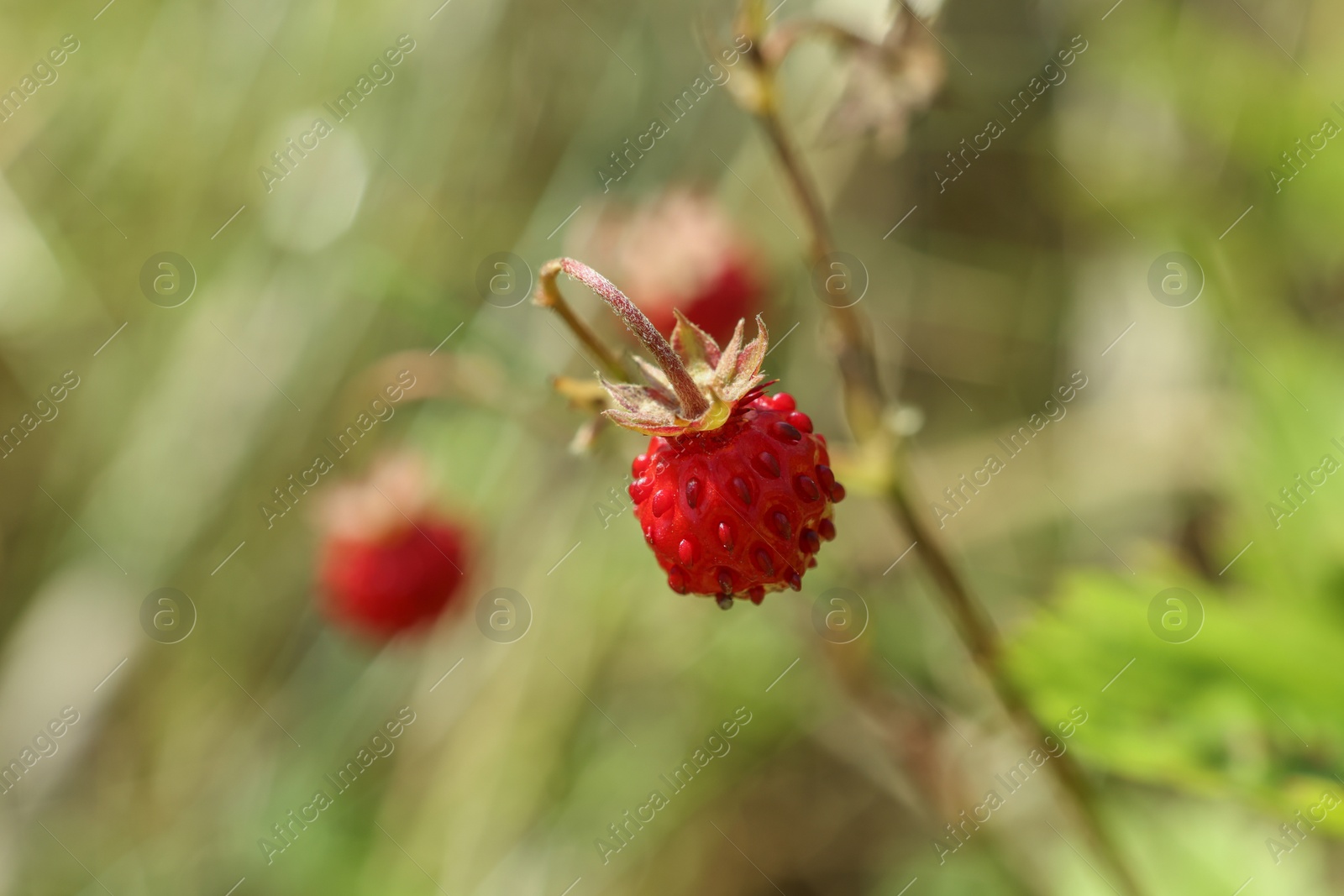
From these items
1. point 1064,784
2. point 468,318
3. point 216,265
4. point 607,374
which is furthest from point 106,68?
point 1064,784

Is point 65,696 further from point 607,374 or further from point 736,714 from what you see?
point 607,374

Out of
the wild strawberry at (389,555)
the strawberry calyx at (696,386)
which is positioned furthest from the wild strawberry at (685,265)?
the strawberry calyx at (696,386)

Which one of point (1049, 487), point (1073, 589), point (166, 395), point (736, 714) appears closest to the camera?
point (1073, 589)

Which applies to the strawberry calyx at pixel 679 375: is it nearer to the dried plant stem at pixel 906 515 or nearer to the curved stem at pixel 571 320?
the curved stem at pixel 571 320

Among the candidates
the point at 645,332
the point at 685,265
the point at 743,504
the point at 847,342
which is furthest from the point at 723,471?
the point at 685,265

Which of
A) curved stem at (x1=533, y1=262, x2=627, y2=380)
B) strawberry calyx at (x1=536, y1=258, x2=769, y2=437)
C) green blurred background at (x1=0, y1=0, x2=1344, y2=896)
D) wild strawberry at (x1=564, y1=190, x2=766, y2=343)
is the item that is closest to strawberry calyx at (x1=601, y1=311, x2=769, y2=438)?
strawberry calyx at (x1=536, y1=258, x2=769, y2=437)

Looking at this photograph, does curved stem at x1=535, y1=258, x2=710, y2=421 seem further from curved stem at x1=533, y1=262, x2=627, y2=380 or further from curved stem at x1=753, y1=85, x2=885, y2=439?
curved stem at x1=753, y1=85, x2=885, y2=439

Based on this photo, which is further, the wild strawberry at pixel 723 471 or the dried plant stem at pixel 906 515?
the dried plant stem at pixel 906 515
